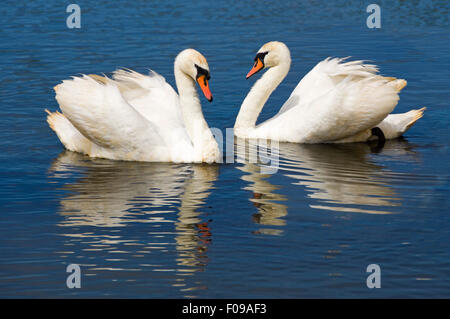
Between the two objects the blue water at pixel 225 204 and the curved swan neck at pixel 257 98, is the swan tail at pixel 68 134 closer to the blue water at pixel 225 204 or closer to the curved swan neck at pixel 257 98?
the blue water at pixel 225 204

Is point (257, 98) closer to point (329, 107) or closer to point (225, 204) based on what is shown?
point (329, 107)

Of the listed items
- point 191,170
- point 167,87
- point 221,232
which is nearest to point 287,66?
point 167,87

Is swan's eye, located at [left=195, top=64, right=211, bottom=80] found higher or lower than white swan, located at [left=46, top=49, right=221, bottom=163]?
higher

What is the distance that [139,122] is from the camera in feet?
38.9

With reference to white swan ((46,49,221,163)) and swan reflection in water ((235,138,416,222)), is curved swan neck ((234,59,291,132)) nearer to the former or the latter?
swan reflection in water ((235,138,416,222))

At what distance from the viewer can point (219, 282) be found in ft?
26.1

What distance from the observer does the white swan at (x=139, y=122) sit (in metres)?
11.8

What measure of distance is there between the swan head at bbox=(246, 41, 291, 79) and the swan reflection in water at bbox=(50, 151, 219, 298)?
9.85ft

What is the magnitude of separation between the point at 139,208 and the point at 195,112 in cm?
249

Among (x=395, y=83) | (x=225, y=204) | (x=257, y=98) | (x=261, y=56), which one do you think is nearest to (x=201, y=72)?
(x=225, y=204)

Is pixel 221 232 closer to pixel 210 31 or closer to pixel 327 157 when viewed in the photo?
pixel 327 157

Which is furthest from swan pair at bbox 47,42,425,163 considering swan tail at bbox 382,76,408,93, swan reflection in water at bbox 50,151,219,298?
swan reflection in water at bbox 50,151,219,298

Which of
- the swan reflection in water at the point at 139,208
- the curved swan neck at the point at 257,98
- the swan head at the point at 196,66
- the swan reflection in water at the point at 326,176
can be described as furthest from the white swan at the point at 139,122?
the curved swan neck at the point at 257,98

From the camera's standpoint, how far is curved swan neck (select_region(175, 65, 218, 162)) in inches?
474
